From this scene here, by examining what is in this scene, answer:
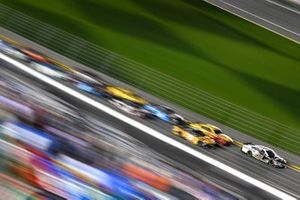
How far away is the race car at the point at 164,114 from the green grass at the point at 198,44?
2573 mm

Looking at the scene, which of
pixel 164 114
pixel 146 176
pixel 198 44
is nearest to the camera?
pixel 146 176

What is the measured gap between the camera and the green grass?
24812 mm

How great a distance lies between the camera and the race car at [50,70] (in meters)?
24.4

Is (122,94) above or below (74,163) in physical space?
above

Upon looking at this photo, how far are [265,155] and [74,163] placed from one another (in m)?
7.75

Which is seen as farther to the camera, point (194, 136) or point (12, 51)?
point (12, 51)

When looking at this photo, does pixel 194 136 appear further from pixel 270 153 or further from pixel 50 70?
pixel 50 70

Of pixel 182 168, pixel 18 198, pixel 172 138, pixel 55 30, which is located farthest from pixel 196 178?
pixel 55 30

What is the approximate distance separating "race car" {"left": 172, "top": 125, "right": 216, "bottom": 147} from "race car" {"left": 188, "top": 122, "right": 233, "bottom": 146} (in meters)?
0.20

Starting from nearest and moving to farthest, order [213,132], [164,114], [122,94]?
[213,132] → [164,114] → [122,94]

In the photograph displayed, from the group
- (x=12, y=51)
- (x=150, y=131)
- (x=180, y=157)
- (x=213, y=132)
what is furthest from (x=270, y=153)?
(x=12, y=51)

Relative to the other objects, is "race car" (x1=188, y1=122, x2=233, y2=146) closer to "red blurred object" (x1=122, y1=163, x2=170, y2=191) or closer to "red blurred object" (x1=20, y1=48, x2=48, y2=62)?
"red blurred object" (x1=122, y1=163, x2=170, y2=191)

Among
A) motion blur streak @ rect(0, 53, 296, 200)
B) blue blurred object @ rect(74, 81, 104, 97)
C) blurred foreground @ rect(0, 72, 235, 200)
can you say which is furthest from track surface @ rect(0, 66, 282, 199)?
blue blurred object @ rect(74, 81, 104, 97)

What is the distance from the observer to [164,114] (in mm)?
22719
